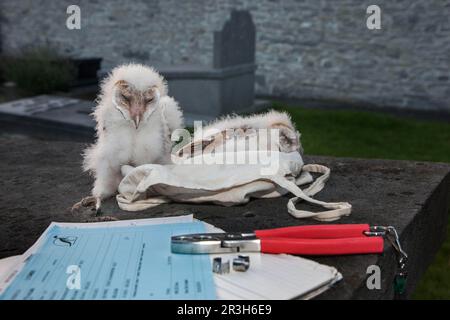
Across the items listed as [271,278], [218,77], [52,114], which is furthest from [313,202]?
[52,114]

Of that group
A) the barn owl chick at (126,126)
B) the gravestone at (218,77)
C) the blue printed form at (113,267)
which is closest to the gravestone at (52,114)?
the gravestone at (218,77)

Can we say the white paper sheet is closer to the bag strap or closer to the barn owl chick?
the bag strap

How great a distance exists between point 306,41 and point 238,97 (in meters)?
2.15

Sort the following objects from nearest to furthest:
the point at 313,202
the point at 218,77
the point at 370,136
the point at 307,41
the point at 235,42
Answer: the point at 313,202, the point at 370,136, the point at 218,77, the point at 235,42, the point at 307,41

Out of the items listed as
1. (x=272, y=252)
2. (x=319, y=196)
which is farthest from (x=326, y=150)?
(x=272, y=252)

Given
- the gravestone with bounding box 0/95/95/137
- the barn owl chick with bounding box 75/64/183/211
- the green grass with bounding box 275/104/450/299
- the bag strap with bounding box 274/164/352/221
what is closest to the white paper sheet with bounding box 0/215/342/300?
the bag strap with bounding box 274/164/352/221

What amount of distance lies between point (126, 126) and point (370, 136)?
4.26m

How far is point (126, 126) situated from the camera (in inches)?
56.2

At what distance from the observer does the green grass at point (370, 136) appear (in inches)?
184

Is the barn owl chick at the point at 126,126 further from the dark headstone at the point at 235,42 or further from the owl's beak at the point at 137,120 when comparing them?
the dark headstone at the point at 235,42

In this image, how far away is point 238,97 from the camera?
20.6ft

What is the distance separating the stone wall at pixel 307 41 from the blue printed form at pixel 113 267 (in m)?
6.70

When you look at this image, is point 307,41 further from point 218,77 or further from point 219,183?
point 219,183

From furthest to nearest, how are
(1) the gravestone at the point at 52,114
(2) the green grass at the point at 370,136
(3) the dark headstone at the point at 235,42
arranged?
(3) the dark headstone at the point at 235,42 → (1) the gravestone at the point at 52,114 → (2) the green grass at the point at 370,136
